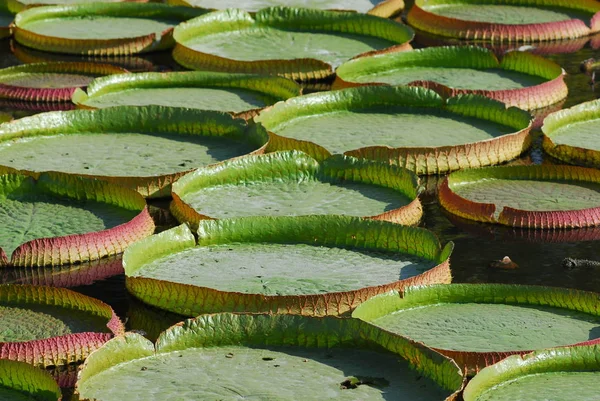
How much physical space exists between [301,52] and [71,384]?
5752 mm

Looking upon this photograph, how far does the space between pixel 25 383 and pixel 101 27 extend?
22.8ft

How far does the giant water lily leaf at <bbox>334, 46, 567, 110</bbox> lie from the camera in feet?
29.4

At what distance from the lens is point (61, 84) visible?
942 centimetres

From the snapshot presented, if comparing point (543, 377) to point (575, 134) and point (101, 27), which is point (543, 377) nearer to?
point (575, 134)

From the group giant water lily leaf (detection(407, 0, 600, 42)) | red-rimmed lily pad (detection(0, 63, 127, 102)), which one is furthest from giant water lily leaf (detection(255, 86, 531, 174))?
giant water lily leaf (detection(407, 0, 600, 42))

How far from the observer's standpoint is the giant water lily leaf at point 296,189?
6742 millimetres

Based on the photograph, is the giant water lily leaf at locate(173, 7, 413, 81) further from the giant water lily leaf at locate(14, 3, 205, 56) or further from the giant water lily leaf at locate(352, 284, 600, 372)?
the giant water lily leaf at locate(352, 284, 600, 372)

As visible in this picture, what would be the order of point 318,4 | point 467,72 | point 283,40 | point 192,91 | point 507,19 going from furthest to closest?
point 318,4
point 507,19
point 283,40
point 467,72
point 192,91

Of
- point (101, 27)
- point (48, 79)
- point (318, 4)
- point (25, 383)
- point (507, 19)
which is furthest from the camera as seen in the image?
point (318, 4)

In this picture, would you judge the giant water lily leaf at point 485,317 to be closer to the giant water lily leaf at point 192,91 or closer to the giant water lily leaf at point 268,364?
the giant water lily leaf at point 268,364

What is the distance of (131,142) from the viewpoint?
7.93 meters

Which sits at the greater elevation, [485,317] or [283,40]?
[485,317]

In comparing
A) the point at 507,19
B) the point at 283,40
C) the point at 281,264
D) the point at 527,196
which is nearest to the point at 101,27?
the point at 283,40

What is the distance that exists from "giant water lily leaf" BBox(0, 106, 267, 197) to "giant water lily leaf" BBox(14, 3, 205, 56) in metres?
2.38
